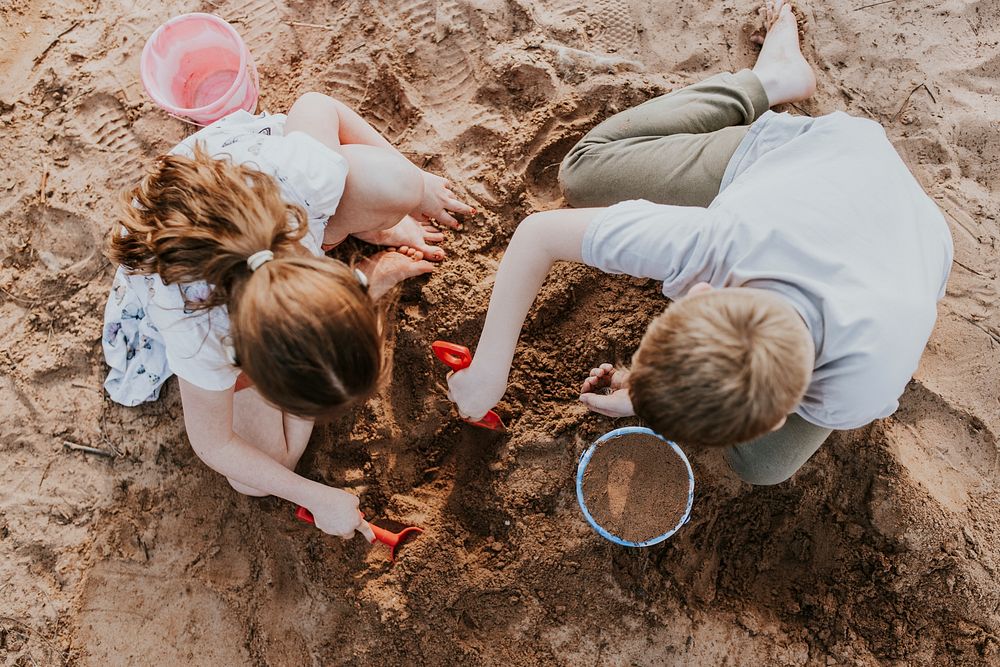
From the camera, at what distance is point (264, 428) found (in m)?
1.51

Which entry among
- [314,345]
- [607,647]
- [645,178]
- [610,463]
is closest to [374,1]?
[645,178]

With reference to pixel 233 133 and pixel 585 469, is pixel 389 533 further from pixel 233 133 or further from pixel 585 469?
pixel 233 133

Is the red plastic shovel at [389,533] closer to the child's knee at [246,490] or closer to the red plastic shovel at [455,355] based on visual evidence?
the child's knee at [246,490]

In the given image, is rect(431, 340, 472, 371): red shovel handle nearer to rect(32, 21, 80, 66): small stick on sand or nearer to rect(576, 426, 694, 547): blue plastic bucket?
rect(576, 426, 694, 547): blue plastic bucket

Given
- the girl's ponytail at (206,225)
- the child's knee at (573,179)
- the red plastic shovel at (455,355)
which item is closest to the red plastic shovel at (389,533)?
the red plastic shovel at (455,355)

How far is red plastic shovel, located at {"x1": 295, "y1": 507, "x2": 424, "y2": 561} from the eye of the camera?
4.88ft

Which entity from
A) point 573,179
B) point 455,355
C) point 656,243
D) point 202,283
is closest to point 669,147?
point 573,179

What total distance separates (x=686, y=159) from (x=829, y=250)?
44 centimetres

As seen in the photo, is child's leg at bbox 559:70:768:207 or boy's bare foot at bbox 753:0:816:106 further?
boy's bare foot at bbox 753:0:816:106

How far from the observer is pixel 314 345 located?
1.01 metres

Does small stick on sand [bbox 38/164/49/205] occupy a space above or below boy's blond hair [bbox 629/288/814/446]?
below

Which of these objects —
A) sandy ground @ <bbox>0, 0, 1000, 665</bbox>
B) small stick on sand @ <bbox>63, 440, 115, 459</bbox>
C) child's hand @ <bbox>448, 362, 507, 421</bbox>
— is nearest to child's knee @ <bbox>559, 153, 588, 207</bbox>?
sandy ground @ <bbox>0, 0, 1000, 665</bbox>

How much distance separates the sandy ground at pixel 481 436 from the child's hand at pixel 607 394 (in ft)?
0.19

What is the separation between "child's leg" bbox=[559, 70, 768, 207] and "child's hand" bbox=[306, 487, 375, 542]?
84 cm
